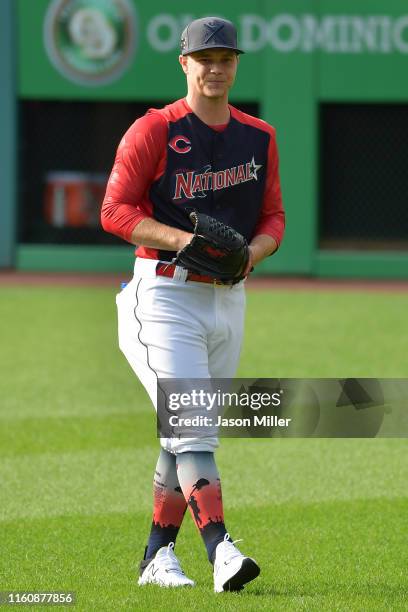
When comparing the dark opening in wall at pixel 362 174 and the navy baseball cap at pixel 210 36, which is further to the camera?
the dark opening in wall at pixel 362 174

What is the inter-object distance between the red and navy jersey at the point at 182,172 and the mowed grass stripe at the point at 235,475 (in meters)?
2.16

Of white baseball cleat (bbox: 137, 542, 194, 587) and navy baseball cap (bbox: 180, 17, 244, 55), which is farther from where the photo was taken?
white baseball cleat (bbox: 137, 542, 194, 587)

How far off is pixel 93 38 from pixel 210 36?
16.7 meters

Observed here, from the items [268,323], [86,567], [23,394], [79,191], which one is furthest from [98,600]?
[79,191]

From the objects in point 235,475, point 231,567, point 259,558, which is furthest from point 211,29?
point 235,475

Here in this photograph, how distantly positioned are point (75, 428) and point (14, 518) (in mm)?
2441

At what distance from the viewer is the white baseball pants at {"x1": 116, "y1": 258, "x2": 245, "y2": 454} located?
16.4ft

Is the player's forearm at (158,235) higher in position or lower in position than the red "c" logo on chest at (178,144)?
lower

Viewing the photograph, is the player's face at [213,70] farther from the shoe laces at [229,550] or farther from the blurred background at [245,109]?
the blurred background at [245,109]

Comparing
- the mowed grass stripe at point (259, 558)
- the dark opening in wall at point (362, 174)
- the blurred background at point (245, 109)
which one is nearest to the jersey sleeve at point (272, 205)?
the mowed grass stripe at point (259, 558)

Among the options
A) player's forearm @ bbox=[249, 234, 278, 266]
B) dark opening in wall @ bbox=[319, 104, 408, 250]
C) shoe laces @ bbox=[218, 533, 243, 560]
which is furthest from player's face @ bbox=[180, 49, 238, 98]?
dark opening in wall @ bbox=[319, 104, 408, 250]

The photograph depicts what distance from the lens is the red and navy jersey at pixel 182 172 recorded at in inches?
199

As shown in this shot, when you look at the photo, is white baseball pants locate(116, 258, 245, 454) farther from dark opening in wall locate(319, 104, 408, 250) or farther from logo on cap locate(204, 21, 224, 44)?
dark opening in wall locate(319, 104, 408, 250)

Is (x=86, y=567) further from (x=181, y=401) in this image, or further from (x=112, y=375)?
(x=112, y=375)
